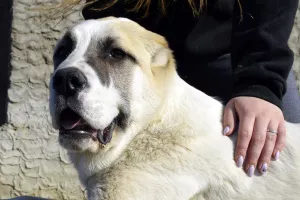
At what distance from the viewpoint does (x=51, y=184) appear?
15.6 ft

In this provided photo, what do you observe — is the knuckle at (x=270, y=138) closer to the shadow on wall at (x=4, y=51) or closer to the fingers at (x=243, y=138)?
the fingers at (x=243, y=138)

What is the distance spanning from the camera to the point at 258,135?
2.22 metres

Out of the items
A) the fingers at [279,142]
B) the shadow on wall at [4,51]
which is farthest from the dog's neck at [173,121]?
the shadow on wall at [4,51]

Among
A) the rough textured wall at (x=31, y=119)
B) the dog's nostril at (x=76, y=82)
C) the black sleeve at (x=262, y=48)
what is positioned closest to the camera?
the dog's nostril at (x=76, y=82)

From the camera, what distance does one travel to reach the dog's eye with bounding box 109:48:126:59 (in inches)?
92.1

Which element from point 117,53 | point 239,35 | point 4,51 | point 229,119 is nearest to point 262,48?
point 239,35

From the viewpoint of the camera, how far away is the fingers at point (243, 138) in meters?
2.22

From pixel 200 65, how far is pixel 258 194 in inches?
34.3

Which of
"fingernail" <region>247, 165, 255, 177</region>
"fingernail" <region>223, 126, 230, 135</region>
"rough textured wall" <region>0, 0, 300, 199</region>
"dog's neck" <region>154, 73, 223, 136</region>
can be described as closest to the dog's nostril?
"dog's neck" <region>154, 73, 223, 136</region>

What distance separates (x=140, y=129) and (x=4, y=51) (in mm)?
2711

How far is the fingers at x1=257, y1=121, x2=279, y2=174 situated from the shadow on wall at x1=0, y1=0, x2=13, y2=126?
2.89 meters

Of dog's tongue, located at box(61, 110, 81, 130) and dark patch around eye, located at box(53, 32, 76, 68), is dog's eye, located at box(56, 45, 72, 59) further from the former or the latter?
dog's tongue, located at box(61, 110, 81, 130)

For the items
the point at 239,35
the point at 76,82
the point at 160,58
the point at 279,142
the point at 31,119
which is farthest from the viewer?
the point at 31,119

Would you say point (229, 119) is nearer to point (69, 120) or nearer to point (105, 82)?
point (105, 82)
